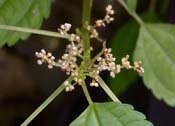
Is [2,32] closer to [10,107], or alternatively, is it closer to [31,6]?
[31,6]

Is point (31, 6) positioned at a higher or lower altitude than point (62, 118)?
lower

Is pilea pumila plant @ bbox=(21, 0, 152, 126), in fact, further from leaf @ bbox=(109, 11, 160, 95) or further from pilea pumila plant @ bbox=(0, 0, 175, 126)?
leaf @ bbox=(109, 11, 160, 95)

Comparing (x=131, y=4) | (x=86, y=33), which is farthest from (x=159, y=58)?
(x=86, y=33)

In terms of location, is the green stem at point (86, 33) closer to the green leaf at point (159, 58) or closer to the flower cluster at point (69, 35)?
the flower cluster at point (69, 35)

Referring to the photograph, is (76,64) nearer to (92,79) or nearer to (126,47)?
(92,79)

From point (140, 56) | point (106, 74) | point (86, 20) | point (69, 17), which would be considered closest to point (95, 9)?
point (69, 17)

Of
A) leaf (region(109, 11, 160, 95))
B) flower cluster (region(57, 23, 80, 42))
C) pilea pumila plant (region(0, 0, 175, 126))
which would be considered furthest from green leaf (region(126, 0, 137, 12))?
leaf (region(109, 11, 160, 95))

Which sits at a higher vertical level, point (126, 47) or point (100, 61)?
point (126, 47)
